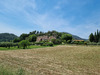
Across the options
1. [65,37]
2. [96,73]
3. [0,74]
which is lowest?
[96,73]

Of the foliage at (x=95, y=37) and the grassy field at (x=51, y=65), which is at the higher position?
the foliage at (x=95, y=37)

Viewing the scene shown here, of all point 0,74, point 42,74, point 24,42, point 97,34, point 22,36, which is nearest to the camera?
point 0,74

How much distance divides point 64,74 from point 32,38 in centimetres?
6904

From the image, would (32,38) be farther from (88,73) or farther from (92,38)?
(88,73)

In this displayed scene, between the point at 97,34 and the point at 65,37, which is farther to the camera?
the point at 65,37

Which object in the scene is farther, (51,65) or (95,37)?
(95,37)

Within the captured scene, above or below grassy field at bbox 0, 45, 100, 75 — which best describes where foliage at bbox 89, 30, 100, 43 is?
above

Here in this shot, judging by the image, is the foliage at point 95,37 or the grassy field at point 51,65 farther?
the foliage at point 95,37

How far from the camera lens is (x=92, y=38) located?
49562mm

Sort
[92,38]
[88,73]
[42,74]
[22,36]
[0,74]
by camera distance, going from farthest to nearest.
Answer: [22,36] < [92,38] < [88,73] < [42,74] < [0,74]

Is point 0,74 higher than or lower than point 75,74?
higher

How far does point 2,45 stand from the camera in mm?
27078

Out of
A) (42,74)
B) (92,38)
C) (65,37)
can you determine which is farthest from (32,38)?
(42,74)

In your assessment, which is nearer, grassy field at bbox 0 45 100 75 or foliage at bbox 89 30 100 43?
grassy field at bbox 0 45 100 75
